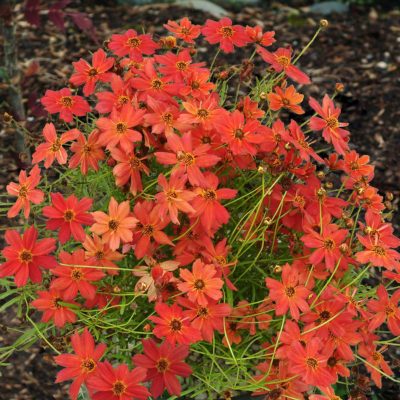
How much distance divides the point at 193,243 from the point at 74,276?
0.26m

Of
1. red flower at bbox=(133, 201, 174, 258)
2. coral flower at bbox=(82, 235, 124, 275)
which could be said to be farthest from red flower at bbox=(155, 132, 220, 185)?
coral flower at bbox=(82, 235, 124, 275)

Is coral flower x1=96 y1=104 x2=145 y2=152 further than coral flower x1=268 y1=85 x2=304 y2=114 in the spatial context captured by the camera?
No

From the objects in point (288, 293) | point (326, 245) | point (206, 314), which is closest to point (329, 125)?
point (326, 245)

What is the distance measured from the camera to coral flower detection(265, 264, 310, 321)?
1.45 metres

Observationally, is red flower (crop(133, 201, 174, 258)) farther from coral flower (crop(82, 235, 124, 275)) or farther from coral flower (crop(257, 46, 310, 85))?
coral flower (crop(257, 46, 310, 85))

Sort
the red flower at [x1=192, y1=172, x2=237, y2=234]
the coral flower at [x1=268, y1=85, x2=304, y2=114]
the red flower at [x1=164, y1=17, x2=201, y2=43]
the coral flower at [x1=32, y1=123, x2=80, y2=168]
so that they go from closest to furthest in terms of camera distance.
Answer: the red flower at [x1=192, y1=172, x2=237, y2=234] → the coral flower at [x1=32, y1=123, x2=80, y2=168] → the coral flower at [x1=268, y1=85, x2=304, y2=114] → the red flower at [x1=164, y1=17, x2=201, y2=43]

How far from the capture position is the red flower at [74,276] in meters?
1.49

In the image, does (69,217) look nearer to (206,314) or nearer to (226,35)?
(206,314)

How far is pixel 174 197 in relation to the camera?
4.63 feet

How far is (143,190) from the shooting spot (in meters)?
1.61

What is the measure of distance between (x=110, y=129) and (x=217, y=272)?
36cm

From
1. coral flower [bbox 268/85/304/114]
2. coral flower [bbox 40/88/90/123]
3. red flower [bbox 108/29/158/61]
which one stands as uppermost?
red flower [bbox 108/29/158/61]

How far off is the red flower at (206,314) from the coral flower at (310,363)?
157mm

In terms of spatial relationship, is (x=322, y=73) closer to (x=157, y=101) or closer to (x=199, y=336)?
(x=157, y=101)
